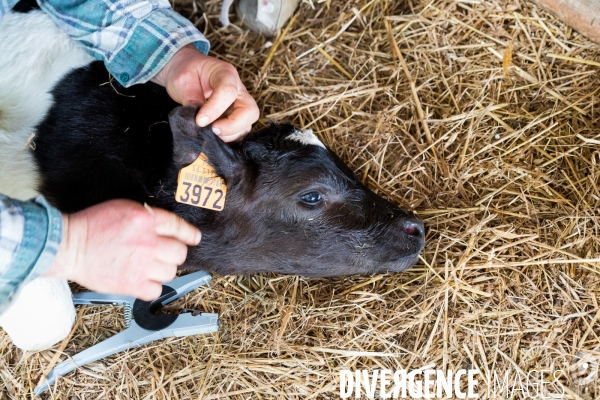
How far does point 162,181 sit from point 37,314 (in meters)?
1.01

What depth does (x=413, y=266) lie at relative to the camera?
3.25 meters

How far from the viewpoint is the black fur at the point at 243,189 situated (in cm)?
281

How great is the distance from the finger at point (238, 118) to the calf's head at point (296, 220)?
4.2 inches

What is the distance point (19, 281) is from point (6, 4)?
173 centimetres

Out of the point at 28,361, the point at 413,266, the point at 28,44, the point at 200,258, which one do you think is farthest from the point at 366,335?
the point at 28,44

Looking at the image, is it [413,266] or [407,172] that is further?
[407,172]

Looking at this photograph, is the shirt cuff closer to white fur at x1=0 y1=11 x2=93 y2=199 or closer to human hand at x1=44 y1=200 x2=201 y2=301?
white fur at x1=0 y1=11 x2=93 y2=199

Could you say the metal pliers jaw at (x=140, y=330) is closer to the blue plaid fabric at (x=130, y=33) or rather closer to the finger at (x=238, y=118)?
the finger at (x=238, y=118)

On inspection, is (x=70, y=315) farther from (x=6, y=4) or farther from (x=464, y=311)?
(x=464, y=311)

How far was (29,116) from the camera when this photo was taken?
2.97 meters

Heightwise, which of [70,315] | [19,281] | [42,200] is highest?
[42,200]

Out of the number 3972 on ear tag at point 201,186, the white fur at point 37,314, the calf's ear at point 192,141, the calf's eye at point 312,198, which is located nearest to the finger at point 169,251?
the number 3972 on ear tag at point 201,186

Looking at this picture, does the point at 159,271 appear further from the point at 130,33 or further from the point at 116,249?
the point at 130,33

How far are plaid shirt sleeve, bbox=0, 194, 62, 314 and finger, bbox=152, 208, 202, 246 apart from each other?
1.13 ft
